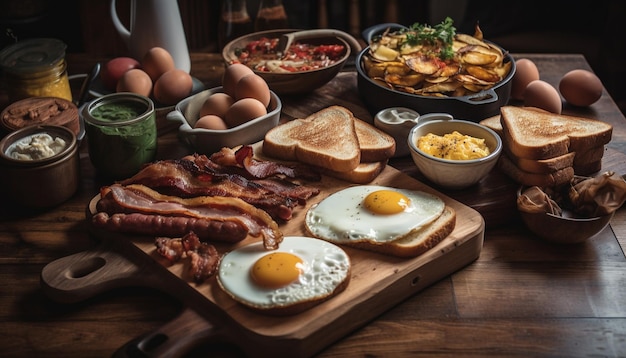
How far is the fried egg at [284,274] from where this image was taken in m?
2.06

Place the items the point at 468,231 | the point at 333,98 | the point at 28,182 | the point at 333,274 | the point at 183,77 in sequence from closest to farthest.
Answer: the point at 333,274, the point at 468,231, the point at 28,182, the point at 183,77, the point at 333,98

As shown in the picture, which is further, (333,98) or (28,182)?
(333,98)

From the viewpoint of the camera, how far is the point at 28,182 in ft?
8.71

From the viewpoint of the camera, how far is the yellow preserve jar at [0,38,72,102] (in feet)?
10.4

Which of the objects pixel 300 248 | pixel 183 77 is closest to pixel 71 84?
pixel 183 77

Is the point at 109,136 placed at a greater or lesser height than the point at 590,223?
greater

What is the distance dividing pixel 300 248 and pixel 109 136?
1.07 m

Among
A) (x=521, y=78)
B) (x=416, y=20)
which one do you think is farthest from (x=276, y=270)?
(x=416, y=20)

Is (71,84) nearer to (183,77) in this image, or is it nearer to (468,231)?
(183,77)

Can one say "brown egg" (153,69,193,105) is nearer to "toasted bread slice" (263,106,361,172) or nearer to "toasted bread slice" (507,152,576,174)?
"toasted bread slice" (263,106,361,172)

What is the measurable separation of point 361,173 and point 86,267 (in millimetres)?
1167

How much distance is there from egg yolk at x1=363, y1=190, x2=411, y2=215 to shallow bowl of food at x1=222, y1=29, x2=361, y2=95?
3.81ft

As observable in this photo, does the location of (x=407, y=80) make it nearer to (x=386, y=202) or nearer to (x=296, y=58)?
(x=296, y=58)

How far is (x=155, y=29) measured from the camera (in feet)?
11.8
